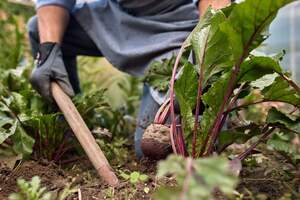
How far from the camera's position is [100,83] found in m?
3.01

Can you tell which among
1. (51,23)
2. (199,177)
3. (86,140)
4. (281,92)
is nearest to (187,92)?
(281,92)

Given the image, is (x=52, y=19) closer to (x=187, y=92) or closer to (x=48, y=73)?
(x=48, y=73)

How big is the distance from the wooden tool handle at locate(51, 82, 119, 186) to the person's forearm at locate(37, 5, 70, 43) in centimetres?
32

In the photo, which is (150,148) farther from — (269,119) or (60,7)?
(60,7)

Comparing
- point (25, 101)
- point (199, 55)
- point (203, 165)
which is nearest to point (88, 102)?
point (25, 101)

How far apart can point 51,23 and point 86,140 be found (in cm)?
70

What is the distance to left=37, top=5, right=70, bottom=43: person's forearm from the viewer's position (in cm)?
188

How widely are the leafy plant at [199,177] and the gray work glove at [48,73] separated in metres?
1.10

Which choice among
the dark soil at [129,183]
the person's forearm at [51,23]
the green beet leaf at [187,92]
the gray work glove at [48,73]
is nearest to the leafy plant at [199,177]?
the dark soil at [129,183]

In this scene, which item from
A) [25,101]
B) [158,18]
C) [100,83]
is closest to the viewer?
[25,101]

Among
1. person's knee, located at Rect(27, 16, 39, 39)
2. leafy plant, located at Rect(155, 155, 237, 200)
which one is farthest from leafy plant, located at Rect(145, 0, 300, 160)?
person's knee, located at Rect(27, 16, 39, 39)

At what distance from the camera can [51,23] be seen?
6.27 ft

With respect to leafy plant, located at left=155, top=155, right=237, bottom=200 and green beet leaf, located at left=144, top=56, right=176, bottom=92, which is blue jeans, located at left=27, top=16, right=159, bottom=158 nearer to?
green beet leaf, located at left=144, top=56, right=176, bottom=92

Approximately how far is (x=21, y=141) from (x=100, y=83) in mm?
1570
